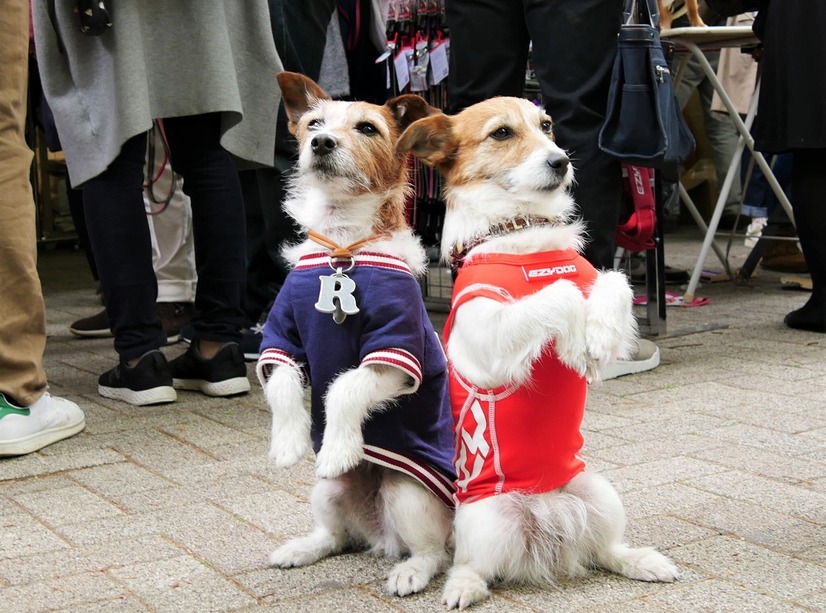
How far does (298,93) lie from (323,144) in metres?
0.33

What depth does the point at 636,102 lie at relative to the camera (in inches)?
151

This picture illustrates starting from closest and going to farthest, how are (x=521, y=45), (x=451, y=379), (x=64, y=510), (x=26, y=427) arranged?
(x=451, y=379)
(x=64, y=510)
(x=26, y=427)
(x=521, y=45)

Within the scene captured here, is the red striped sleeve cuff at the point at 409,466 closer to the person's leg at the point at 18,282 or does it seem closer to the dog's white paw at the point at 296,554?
the dog's white paw at the point at 296,554

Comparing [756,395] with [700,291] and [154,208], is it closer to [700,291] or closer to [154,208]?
[700,291]

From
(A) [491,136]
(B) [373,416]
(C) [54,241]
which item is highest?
(A) [491,136]

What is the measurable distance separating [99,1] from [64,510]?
5.91ft

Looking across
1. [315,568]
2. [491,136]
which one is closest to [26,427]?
[315,568]

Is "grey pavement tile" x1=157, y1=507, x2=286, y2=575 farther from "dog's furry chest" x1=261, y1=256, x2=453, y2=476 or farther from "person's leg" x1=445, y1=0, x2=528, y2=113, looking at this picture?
"person's leg" x1=445, y1=0, x2=528, y2=113

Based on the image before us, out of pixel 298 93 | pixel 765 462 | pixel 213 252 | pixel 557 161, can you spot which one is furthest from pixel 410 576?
pixel 213 252

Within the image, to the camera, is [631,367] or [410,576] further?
[631,367]

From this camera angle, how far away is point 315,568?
247 centimetres

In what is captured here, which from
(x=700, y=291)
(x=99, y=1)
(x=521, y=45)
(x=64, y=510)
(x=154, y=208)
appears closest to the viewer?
(x=64, y=510)

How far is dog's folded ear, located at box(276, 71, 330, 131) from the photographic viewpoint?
264cm

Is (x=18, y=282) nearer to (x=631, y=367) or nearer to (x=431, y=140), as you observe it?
(x=431, y=140)
